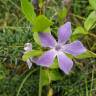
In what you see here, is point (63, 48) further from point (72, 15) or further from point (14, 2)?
point (14, 2)

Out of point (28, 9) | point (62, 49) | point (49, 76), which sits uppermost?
point (28, 9)

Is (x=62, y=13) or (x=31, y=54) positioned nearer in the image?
(x=31, y=54)

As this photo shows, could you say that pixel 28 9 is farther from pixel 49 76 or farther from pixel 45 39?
pixel 49 76

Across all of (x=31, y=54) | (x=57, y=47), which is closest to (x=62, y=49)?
(x=57, y=47)

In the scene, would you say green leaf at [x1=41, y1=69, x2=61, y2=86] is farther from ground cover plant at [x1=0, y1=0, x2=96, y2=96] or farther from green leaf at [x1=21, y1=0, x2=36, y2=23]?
green leaf at [x1=21, y1=0, x2=36, y2=23]

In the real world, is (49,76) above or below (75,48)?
below

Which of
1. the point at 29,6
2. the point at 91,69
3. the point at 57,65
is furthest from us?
the point at 91,69

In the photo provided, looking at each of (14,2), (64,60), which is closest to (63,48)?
(64,60)
